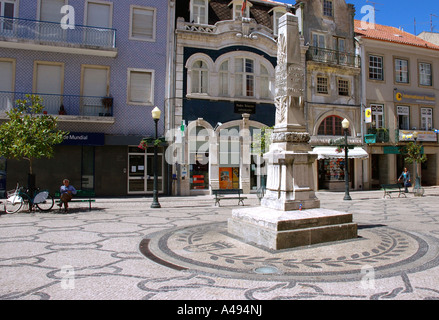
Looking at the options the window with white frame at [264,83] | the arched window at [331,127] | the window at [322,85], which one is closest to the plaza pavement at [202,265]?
the window with white frame at [264,83]

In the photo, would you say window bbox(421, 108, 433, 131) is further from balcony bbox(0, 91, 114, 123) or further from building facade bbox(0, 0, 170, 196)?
balcony bbox(0, 91, 114, 123)

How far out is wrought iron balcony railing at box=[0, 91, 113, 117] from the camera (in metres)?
18.0

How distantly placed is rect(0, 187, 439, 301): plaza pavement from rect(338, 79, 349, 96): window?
18.2 meters

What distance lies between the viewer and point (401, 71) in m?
27.0

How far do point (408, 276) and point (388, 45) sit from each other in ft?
84.8

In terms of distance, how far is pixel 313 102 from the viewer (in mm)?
24500

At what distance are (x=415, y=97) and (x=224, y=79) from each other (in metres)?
16.1

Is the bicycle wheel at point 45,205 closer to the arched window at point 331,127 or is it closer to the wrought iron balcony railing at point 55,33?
the wrought iron balcony railing at point 55,33

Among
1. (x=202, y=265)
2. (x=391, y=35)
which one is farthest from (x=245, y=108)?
(x=202, y=265)

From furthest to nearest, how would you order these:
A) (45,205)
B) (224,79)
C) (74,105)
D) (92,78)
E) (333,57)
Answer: (333,57) < (224,79) < (92,78) < (74,105) < (45,205)

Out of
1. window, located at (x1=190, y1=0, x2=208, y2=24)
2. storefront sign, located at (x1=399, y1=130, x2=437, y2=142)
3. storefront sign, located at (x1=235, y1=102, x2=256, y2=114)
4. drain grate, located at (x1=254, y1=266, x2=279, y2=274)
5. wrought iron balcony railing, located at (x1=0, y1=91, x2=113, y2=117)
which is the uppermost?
window, located at (x1=190, y1=0, x2=208, y2=24)

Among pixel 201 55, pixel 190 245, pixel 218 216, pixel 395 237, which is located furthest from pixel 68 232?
pixel 201 55

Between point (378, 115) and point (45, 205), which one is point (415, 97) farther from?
point (45, 205)

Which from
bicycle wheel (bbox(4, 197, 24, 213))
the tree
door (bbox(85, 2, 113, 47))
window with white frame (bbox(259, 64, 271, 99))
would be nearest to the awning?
window with white frame (bbox(259, 64, 271, 99))
